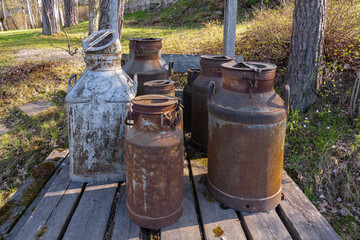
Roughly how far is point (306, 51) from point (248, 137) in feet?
9.55

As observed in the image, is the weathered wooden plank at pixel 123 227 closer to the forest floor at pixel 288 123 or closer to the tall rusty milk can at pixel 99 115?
the tall rusty milk can at pixel 99 115

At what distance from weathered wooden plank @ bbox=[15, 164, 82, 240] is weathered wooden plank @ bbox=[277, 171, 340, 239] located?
73.6 inches

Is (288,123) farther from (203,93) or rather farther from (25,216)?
(25,216)

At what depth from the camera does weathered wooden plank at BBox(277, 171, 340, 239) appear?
2.26 m

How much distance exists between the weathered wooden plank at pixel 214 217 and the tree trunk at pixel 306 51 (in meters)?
2.73

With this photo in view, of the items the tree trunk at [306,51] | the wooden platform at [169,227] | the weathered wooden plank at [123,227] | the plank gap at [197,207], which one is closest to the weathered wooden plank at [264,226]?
the wooden platform at [169,227]

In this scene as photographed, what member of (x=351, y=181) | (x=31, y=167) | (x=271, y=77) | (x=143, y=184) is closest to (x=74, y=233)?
(x=143, y=184)

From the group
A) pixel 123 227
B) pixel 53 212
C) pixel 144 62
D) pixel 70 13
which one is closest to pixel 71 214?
pixel 53 212

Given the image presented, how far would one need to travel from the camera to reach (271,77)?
2.43m

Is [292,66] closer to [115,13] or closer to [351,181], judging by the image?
[351,181]

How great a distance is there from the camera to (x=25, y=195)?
3.01m

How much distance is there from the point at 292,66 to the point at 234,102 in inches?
110

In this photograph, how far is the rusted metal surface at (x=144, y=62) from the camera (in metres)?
3.76

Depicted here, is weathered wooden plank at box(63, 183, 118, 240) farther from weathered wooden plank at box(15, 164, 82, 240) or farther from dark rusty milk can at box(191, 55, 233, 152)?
dark rusty milk can at box(191, 55, 233, 152)
